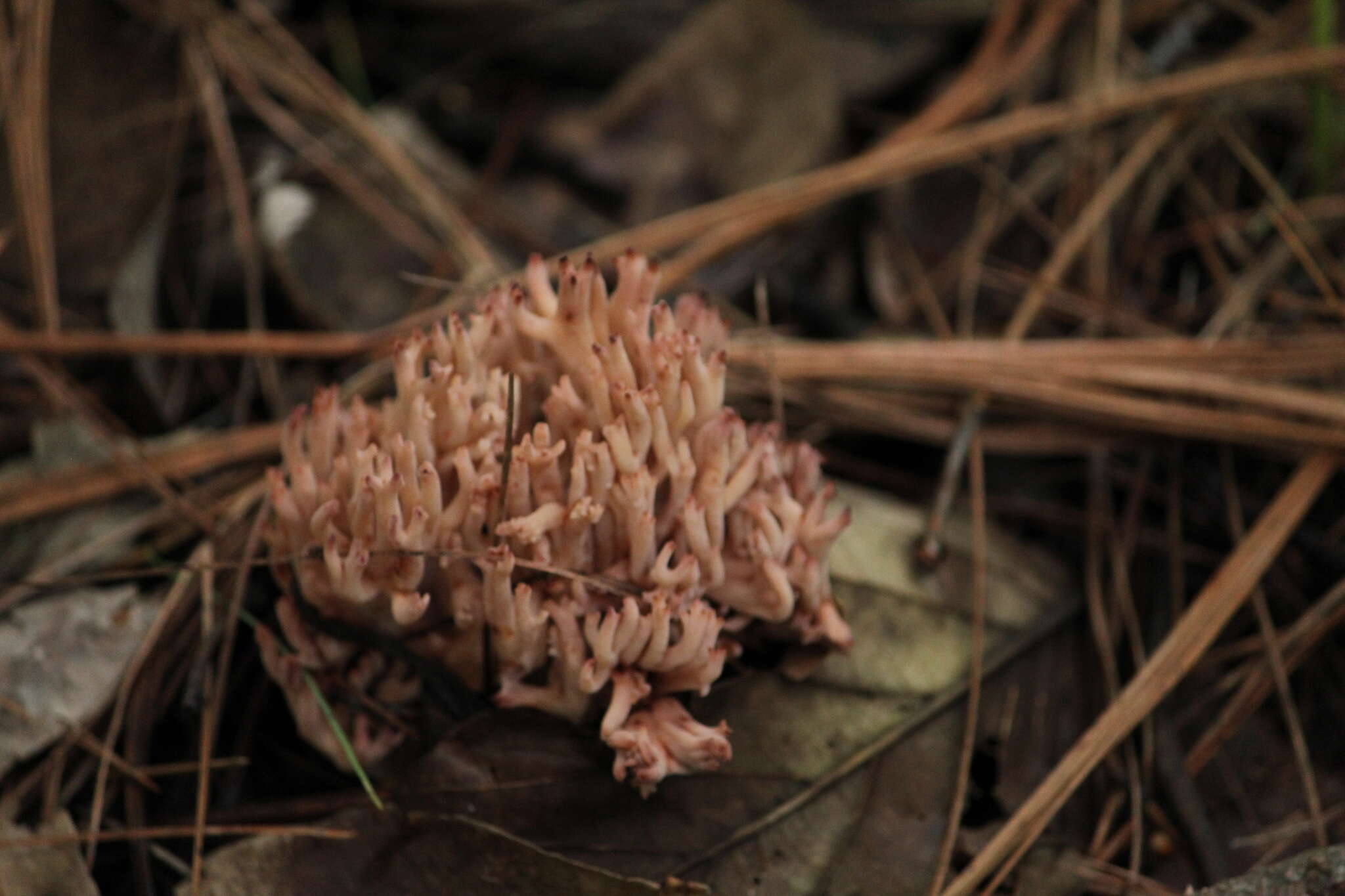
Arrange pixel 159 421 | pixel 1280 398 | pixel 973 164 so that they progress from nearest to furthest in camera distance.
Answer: pixel 1280 398 → pixel 159 421 → pixel 973 164

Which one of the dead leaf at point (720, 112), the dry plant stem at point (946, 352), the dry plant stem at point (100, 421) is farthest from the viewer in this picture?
the dead leaf at point (720, 112)

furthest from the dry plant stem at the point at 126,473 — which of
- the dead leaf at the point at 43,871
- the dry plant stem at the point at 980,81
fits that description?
the dry plant stem at the point at 980,81

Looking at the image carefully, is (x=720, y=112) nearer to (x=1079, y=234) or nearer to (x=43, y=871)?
(x=1079, y=234)

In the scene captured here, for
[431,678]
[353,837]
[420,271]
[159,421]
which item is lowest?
[353,837]

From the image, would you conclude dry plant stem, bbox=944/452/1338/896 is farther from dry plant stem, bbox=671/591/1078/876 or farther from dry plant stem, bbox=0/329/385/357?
dry plant stem, bbox=0/329/385/357

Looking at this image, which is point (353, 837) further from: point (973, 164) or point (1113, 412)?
point (973, 164)

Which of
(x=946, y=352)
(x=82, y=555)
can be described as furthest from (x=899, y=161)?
(x=82, y=555)

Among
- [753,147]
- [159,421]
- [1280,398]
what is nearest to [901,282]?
[753,147]

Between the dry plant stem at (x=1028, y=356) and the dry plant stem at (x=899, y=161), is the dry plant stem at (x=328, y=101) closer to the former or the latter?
the dry plant stem at (x=899, y=161)
